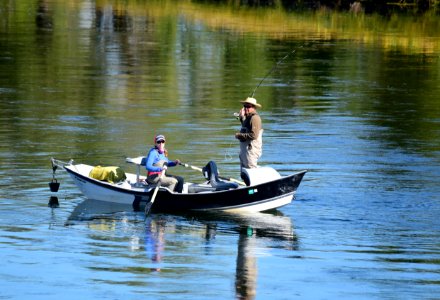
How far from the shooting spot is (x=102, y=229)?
72.6ft

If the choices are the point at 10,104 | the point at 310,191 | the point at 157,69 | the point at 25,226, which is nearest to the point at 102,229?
the point at 25,226

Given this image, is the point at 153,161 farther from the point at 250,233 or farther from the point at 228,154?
the point at 228,154

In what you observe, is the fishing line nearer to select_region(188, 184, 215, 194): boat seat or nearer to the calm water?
the calm water

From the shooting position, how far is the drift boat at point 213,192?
22.8 metres

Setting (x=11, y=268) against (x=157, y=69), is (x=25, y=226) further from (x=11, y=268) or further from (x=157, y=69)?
(x=157, y=69)

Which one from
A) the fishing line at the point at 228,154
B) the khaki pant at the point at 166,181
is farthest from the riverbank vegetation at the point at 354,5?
the khaki pant at the point at 166,181

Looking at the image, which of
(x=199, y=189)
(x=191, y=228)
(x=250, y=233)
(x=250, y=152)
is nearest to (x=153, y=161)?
(x=199, y=189)

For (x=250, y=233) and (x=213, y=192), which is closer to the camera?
(x=250, y=233)

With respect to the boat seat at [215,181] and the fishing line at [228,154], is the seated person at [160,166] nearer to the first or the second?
the boat seat at [215,181]

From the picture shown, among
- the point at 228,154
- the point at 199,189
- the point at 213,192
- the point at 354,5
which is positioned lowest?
the point at 354,5

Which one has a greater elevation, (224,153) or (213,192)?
(213,192)

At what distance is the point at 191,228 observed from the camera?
876 inches

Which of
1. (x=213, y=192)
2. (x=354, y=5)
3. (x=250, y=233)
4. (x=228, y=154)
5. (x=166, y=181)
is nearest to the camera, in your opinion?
(x=250, y=233)

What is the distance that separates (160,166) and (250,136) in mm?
1770
